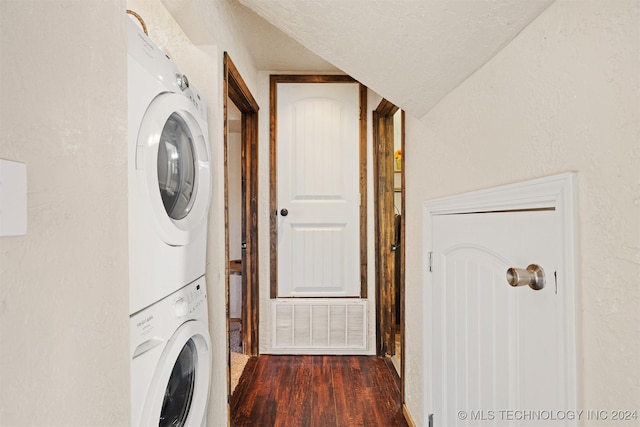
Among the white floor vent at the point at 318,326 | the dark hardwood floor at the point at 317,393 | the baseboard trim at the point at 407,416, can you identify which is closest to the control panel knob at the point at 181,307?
the dark hardwood floor at the point at 317,393

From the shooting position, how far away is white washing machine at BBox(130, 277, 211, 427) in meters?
0.92

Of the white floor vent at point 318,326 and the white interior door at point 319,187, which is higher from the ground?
the white interior door at point 319,187

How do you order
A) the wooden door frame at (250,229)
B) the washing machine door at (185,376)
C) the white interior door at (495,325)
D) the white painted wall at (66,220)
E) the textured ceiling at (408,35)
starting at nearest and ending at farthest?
the white painted wall at (66,220), the white interior door at (495,325), the textured ceiling at (408,35), the washing machine door at (185,376), the wooden door frame at (250,229)

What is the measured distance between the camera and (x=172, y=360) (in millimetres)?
1057

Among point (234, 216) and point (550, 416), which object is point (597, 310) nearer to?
point (550, 416)

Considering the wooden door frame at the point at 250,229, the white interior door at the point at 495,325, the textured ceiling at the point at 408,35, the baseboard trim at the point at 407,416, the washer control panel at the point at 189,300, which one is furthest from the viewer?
the wooden door frame at the point at 250,229

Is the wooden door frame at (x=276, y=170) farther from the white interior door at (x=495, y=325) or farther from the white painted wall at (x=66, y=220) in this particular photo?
the white painted wall at (x=66, y=220)

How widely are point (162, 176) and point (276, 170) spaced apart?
156 centimetres

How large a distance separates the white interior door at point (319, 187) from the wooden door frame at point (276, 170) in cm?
3

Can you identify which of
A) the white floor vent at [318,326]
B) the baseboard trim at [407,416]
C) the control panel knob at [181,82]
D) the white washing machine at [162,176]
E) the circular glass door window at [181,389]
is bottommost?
the baseboard trim at [407,416]

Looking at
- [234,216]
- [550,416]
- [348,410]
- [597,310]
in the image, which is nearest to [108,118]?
[597,310]

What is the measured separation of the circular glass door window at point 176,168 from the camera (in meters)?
1.12

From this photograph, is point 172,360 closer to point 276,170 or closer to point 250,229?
point 250,229

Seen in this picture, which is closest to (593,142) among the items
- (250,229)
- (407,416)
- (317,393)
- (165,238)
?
(165,238)
